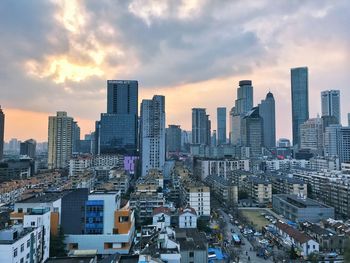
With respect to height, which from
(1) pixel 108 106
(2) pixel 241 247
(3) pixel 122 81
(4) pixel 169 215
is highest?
(3) pixel 122 81

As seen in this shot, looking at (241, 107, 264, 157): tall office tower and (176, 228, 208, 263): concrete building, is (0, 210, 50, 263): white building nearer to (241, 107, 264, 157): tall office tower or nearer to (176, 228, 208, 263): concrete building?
(176, 228, 208, 263): concrete building

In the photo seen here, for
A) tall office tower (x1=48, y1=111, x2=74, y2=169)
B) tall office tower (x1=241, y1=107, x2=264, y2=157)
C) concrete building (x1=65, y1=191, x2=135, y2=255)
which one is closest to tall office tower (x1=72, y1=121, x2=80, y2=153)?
tall office tower (x1=48, y1=111, x2=74, y2=169)

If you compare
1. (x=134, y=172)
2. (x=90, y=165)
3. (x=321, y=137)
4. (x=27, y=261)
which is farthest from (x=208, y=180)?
(x=321, y=137)

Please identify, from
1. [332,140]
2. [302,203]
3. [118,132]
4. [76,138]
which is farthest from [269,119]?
[302,203]

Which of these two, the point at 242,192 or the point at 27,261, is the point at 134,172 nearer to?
the point at 242,192

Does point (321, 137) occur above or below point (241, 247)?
above
